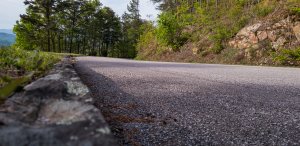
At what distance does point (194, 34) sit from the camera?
74.4 ft

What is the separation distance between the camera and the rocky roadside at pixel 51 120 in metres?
0.74

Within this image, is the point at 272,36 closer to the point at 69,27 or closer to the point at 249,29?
the point at 249,29

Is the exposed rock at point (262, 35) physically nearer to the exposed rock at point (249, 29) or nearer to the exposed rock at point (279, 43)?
the exposed rock at point (249, 29)

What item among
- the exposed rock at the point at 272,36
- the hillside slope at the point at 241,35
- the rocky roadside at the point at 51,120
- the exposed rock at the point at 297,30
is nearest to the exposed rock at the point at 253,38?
the hillside slope at the point at 241,35

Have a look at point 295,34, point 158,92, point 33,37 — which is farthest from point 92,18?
point 158,92

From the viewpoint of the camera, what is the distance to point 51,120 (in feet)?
2.93

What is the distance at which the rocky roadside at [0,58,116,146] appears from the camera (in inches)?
29.1

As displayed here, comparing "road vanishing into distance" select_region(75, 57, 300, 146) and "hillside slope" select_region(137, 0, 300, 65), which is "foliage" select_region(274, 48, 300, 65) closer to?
"hillside slope" select_region(137, 0, 300, 65)

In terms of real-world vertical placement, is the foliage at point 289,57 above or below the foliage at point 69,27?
below

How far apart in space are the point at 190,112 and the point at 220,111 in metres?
0.28

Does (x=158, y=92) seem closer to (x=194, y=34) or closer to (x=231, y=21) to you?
(x=231, y=21)

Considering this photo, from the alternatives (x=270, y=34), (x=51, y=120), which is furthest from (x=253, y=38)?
(x=51, y=120)

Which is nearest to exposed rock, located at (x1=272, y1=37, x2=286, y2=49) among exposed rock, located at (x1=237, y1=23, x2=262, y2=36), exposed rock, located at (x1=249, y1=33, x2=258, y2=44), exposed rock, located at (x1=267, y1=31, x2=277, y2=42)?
exposed rock, located at (x1=267, y1=31, x2=277, y2=42)

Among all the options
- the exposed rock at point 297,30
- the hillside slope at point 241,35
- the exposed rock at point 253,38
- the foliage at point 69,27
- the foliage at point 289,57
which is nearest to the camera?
the foliage at point 289,57
